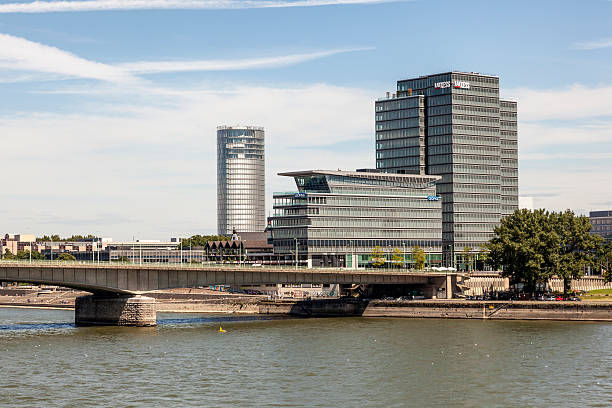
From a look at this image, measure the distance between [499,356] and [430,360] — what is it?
8311 mm

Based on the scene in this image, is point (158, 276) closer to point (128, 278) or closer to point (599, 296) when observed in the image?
point (128, 278)

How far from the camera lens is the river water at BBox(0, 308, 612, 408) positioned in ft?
238

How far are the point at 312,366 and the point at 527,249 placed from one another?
78.5 meters

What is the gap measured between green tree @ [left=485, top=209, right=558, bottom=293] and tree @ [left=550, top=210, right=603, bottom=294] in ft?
4.96

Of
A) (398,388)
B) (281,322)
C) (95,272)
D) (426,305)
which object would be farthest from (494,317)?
(398,388)

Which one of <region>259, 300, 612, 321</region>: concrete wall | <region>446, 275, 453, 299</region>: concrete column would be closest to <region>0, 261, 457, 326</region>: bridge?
<region>259, 300, 612, 321</region>: concrete wall

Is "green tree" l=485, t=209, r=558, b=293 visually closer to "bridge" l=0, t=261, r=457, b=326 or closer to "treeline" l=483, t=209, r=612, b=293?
"treeline" l=483, t=209, r=612, b=293

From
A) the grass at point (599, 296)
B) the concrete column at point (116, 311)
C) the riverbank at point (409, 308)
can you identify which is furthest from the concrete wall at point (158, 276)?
the grass at point (599, 296)

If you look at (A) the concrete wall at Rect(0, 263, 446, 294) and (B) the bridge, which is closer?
(A) the concrete wall at Rect(0, 263, 446, 294)

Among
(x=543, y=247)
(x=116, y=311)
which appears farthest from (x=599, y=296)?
(x=116, y=311)

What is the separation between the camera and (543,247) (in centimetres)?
16000

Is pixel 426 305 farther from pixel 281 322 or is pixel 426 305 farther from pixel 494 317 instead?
pixel 281 322

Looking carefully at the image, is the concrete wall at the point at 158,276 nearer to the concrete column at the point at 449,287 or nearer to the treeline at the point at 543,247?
the concrete column at the point at 449,287

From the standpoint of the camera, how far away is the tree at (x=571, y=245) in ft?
518
